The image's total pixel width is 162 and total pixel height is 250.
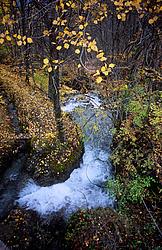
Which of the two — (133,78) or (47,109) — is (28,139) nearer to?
(47,109)

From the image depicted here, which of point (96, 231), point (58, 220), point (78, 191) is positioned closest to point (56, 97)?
point (78, 191)

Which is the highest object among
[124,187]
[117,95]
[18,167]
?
[117,95]

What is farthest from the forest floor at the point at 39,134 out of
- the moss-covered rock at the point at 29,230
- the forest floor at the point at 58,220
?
the moss-covered rock at the point at 29,230

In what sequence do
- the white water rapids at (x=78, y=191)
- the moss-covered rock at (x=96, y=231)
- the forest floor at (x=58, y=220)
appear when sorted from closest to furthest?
1. the moss-covered rock at (x=96, y=231)
2. the forest floor at (x=58, y=220)
3. the white water rapids at (x=78, y=191)

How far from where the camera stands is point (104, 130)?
33.6 feet

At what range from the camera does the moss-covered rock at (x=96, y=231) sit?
5.80 m

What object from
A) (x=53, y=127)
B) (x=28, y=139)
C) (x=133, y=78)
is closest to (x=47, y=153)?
(x=28, y=139)

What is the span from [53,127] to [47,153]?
1.67m

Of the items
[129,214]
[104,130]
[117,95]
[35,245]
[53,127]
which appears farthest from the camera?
[104,130]

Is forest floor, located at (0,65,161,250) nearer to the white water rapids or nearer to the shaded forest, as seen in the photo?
the shaded forest

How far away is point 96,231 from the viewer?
236 inches

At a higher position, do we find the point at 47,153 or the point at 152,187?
the point at 47,153

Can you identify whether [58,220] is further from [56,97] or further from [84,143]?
[84,143]

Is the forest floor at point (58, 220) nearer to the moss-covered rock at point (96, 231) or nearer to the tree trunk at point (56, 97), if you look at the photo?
the moss-covered rock at point (96, 231)
